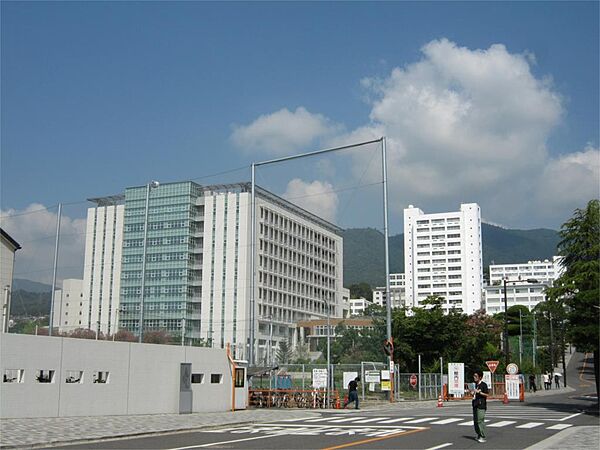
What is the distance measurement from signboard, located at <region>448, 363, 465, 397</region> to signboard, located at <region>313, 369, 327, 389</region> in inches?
468

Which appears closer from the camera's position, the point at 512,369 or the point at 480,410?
the point at 480,410

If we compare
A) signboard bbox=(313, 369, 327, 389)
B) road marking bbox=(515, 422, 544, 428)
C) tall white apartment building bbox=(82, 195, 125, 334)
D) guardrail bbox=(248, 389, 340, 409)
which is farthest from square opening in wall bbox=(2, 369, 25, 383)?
road marking bbox=(515, 422, 544, 428)

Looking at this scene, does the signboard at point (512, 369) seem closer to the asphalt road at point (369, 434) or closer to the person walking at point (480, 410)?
the asphalt road at point (369, 434)

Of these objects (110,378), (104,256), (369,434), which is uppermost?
(104,256)

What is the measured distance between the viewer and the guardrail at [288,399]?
35.3 m

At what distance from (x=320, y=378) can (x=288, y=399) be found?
2.29m

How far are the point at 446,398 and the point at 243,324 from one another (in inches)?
2325

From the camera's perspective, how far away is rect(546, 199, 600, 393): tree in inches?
1316

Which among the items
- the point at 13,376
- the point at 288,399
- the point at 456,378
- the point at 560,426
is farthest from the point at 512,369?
the point at 13,376

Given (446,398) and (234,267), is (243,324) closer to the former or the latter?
(234,267)

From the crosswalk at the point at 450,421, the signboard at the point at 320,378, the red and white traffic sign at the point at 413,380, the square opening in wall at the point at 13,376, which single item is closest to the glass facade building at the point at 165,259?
the red and white traffic sign at the point at 413,380

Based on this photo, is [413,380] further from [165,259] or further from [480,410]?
[165,259]

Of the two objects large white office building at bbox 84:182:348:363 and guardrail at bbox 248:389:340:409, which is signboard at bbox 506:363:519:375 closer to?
guardrail at bbox 248:389:340:409

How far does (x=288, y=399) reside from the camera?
35562mm
